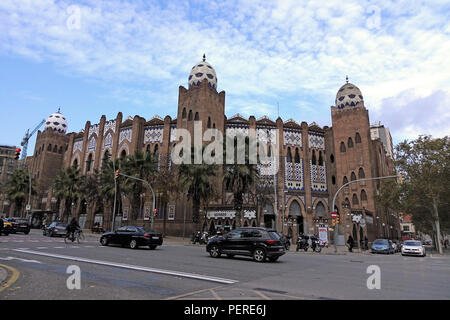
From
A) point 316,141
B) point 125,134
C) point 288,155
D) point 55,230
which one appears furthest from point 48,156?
point 316,141

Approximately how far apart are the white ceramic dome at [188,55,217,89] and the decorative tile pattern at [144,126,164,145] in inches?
313

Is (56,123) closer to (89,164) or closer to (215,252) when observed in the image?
(89,164)

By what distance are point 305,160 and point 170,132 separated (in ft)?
63.2

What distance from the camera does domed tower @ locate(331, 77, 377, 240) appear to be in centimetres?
4184

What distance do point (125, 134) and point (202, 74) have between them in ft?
48.0

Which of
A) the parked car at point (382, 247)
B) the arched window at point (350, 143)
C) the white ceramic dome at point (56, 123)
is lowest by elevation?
the parked car at point (382, 247)

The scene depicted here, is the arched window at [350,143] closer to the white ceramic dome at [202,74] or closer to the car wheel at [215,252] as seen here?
the white ceramic dome at [202,74]

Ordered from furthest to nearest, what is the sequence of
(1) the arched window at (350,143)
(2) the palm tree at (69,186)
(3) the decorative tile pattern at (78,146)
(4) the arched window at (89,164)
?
(3) the decorative tile pattern at (78,146) < (4) the arched window at (89,164) < (1) the arched window at (350,143) < (2) the palm tree at (69,186)

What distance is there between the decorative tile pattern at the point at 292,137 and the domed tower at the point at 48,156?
38913 millimetres

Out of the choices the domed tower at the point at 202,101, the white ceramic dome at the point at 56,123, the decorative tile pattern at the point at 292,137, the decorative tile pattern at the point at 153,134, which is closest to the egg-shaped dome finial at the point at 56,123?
the white ceramic dome at the point at 56,123

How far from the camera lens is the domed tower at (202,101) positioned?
42009mm

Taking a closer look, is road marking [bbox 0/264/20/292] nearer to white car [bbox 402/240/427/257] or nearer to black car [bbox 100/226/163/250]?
black car [bbox 100/226/163/250]

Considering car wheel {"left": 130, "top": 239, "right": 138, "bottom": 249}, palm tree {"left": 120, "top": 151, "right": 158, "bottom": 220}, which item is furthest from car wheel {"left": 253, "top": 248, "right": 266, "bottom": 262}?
palm tree {"left": 120, "top": 151, "right": 158, "bottom": 220}

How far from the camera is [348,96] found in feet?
150
